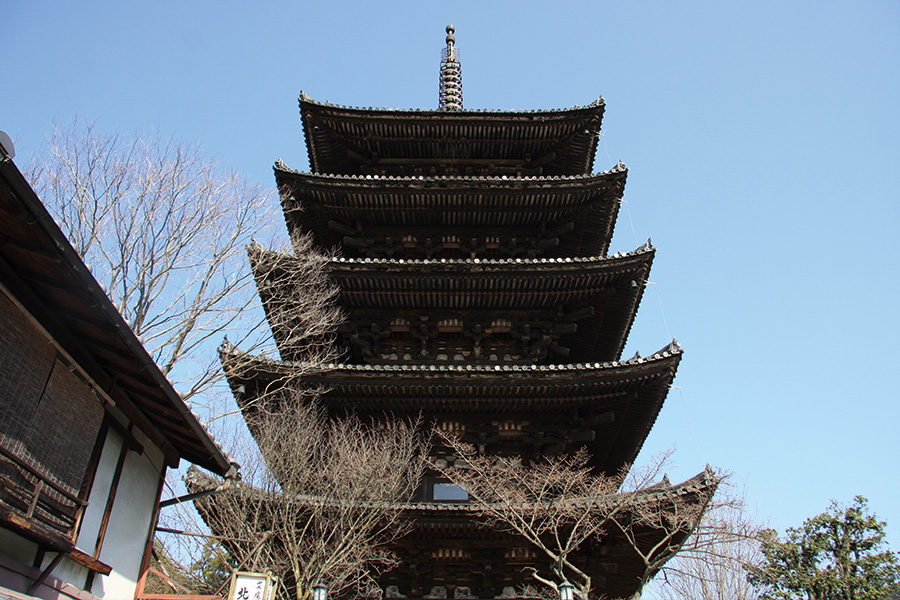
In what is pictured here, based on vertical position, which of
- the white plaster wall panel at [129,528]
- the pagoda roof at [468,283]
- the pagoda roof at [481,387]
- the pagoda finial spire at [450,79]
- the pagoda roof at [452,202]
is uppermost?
the pagoda finial spire at [450,79]

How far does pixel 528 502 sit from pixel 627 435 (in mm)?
4415

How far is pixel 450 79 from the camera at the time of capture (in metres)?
26.7

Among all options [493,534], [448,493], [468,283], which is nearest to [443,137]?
[468,283]

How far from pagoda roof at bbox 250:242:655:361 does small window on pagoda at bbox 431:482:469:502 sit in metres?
4.42

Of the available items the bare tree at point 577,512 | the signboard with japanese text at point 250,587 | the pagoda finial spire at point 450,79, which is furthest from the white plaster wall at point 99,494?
the pagoda finial spire at point 450,79

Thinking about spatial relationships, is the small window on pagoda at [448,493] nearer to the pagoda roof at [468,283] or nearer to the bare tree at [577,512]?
the bare tree at [577,512]

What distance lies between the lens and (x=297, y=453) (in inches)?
493

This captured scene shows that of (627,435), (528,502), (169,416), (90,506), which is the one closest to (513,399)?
(528,502)

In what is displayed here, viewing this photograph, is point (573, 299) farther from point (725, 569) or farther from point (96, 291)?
point (96, 291)

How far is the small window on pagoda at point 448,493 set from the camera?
45.9ft

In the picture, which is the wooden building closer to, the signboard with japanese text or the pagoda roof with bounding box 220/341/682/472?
the signboard with japanese text

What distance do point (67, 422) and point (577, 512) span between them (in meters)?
8.30

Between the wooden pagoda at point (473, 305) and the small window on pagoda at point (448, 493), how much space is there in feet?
0.10

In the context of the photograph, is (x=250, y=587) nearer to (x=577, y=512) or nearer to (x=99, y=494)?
(x=99, y=494)
